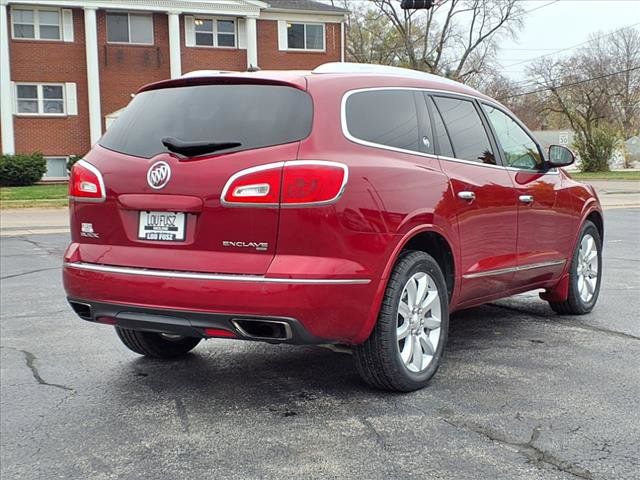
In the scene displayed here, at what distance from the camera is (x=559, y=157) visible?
19.5 feet

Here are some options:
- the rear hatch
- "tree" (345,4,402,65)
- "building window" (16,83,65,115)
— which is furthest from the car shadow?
"tree" (345,4,402,65)

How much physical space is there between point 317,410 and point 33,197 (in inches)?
794

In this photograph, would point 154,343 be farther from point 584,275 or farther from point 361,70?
point 584,275

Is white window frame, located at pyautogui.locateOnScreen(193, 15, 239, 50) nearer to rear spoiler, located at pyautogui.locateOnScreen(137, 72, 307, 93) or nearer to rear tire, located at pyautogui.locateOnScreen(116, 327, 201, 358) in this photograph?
rear tire, located at pyautogui.locateOnScreen(116, 327, 201, 358)

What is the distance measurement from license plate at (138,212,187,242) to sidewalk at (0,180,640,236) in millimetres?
11981

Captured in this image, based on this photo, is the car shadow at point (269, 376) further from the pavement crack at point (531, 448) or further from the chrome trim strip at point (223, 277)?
the chrome trim strip at point (223, 277)

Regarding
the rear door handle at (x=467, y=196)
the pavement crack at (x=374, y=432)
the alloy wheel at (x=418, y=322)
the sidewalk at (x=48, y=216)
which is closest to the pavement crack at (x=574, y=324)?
the rear door handle at (x=467, y=196)

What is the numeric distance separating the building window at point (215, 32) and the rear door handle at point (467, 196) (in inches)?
1198

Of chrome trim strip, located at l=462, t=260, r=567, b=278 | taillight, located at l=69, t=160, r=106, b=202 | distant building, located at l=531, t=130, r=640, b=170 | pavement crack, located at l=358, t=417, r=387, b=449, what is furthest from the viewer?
distant building, located at l=531, t=130, r=640, b=170

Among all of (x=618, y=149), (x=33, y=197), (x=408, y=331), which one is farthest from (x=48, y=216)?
(x=618, y=149)

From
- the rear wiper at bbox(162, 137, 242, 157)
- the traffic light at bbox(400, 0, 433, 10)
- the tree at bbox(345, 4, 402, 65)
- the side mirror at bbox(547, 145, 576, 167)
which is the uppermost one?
the tree at bbox(345, 4, 402, 65)

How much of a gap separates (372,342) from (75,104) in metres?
29.8

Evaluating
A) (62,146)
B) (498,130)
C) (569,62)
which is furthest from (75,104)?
(569,62)

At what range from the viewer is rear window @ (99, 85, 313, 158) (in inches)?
156
